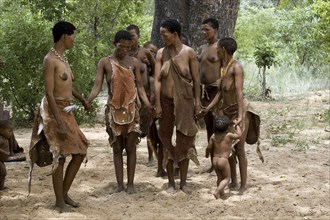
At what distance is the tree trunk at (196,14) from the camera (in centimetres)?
1005

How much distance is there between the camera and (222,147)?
5.75 metres

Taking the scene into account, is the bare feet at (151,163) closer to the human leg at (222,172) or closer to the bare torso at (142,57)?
the bare torso at (142,57)

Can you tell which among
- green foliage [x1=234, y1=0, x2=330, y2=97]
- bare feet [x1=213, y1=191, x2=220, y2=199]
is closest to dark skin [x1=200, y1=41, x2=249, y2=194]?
bare feet [x1=213, y1=191, x2=220, y2=199]

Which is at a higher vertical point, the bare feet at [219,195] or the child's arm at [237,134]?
the child's arm at [237,134]

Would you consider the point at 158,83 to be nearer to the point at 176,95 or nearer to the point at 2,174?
the point at 176,95

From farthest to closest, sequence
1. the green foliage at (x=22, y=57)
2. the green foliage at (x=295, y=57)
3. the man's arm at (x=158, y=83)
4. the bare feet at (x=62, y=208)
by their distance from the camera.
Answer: the green foliage at (x=295, y=57), the green foliage at (x=22, y=57), the man's arm at (x=158, y=83), the bare feet at (x=62, y=208)

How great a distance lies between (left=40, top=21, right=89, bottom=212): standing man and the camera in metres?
5.01

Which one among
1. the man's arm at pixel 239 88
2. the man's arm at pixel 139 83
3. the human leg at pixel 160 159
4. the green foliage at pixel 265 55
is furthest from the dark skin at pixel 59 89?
the green foliage at pixel 265 55

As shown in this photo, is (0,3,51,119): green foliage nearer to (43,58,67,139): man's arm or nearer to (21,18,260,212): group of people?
(21,18,260,212): group of people

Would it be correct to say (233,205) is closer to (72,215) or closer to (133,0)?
(72,215)

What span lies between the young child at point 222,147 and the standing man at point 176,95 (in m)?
0.32

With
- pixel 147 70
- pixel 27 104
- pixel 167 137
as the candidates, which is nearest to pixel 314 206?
pixel 167 137

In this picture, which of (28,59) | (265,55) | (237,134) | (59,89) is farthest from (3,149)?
(265,55)

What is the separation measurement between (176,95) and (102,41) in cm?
905
